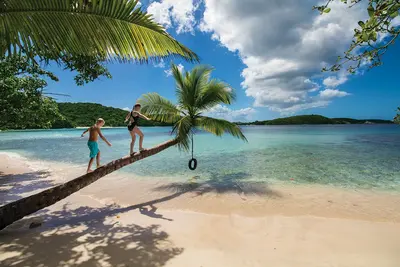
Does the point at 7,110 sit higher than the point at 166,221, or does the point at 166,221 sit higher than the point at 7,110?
the point at 7,110

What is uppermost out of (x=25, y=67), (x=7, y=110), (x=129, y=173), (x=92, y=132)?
(x=25, y=67)

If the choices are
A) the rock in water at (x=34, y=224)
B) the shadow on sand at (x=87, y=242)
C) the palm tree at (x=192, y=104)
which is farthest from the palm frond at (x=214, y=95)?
the rock in water at (x=34, y=224)

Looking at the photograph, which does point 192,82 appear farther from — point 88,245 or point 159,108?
point 88,245

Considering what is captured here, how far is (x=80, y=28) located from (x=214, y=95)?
715cm

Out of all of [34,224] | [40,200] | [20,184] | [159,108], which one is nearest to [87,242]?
[40,200]

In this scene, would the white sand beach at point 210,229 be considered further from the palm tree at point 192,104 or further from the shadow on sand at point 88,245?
the palm tree at point 192,104

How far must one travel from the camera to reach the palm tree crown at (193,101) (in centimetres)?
928

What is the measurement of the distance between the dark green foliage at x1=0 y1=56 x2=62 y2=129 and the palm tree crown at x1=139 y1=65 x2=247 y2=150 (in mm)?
3589

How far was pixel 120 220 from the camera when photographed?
5.86 meters

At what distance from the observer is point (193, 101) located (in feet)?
30.9

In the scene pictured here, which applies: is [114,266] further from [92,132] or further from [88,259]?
[92,132]

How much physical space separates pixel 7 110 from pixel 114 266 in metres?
7.10

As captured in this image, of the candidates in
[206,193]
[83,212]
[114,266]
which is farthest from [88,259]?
[206,193]

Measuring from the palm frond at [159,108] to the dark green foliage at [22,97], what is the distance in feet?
10.8
